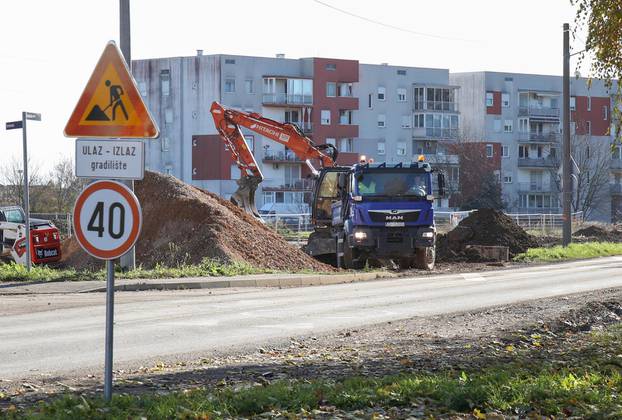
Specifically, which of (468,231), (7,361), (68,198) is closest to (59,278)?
(7,361)

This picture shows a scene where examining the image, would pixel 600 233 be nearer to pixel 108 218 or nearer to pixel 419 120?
pixel 419 120

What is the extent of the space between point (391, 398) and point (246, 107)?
84.0 m

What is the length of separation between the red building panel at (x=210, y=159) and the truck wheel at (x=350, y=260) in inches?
2286

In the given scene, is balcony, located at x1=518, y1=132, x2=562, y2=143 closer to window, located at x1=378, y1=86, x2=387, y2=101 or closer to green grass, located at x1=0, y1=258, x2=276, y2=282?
window, located at x1=378, y1=86, x2=387, y2=101

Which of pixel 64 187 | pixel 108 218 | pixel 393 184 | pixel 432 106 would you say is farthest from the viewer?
pixel 432 106

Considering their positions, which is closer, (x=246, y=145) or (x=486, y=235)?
(x=246, y=145)

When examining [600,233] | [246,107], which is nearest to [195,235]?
[600,233]

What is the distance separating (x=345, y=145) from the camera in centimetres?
9625

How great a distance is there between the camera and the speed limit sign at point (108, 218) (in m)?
8.13

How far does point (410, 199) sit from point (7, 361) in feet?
60.5

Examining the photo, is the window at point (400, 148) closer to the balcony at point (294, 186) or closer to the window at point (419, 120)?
the window at point (419, 120)

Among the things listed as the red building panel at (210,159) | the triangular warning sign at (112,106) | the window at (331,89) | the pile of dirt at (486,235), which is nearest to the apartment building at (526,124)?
the window at (331,89)

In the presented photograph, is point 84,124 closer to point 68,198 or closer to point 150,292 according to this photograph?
point 150,292

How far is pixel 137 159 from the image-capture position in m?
8.22
